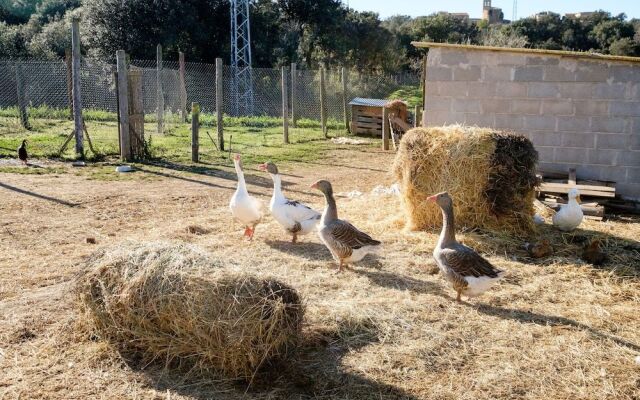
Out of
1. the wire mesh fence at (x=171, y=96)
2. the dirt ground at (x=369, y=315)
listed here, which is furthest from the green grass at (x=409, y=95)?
the dirt ground at (x=369, y=315)

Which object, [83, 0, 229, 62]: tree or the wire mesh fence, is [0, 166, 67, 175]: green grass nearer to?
the wire mesh fence

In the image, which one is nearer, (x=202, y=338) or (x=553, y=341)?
(x=202, y=338)

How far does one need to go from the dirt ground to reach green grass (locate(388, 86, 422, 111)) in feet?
57.6

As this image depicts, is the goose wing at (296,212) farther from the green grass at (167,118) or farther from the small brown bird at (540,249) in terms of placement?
the green grass at (167,118)

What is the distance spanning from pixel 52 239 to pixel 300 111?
1515 centimetres

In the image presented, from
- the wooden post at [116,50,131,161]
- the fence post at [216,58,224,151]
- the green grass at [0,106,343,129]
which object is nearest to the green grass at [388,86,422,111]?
the green grass at [0,106,343,129]

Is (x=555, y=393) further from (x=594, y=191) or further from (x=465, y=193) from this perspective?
(x=594, y=191)

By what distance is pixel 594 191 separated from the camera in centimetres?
924

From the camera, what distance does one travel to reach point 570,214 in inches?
307

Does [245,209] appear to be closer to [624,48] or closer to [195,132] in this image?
[195,132]

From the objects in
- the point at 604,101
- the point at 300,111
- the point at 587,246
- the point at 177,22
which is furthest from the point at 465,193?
the point at 177,22

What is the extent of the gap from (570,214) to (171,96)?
49.5ft

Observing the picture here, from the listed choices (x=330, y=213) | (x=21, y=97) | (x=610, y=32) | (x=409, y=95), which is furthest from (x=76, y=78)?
(x=610, y=32)

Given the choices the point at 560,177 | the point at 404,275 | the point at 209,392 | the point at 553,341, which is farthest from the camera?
the point at 560,177
